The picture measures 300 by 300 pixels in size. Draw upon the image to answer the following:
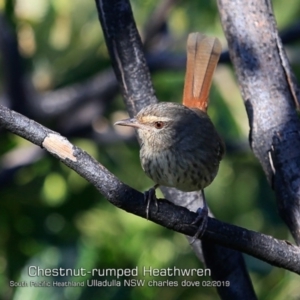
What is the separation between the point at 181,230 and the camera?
254 cm

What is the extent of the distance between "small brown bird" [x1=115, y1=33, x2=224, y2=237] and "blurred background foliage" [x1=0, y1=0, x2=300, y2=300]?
0.71m

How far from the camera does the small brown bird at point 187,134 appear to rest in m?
3.20

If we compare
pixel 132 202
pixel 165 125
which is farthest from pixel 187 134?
pixel 132 202

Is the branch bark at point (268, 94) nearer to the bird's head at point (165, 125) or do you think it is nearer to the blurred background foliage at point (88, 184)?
the bird's head at point (165, 125)

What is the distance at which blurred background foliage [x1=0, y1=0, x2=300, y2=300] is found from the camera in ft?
12.7

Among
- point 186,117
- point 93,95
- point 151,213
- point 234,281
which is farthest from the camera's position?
point 93,95

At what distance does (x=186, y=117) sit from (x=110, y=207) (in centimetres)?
140

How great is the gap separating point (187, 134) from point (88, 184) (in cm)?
126

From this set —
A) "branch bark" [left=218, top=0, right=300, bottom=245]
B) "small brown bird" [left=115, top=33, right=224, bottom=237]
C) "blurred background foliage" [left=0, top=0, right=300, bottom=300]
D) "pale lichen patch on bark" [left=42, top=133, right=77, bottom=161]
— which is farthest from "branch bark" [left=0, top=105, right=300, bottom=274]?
"blurred background foliage" [left=0, top=0, right=300, bottom=300]

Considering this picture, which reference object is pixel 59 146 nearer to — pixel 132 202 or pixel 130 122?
pixel 132 202

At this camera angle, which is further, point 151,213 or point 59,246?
point 59,246

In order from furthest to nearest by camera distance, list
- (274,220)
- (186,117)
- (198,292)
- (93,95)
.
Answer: (93,95) → (274,220) → (198,292) → (186,117)

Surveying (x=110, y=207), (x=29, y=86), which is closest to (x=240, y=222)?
(x=110, y=207)

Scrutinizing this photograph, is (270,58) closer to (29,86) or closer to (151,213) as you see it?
(151,213)
